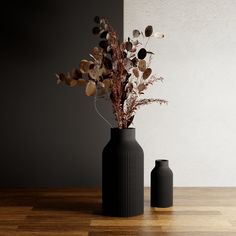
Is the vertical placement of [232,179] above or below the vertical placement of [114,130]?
below

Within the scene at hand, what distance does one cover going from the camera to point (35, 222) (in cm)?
291

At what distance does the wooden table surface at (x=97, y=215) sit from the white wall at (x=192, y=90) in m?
0.27

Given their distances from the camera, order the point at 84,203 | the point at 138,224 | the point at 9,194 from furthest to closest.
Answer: the point at 9,194, the point at 84,203, the point at 138,224

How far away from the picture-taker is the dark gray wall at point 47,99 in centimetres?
386

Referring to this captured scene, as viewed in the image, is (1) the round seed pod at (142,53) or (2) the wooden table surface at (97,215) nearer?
(2) the wooden table surface at (97,215)

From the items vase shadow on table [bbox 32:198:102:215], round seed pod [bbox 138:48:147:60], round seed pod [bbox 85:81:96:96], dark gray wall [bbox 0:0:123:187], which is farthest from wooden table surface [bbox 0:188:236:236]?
round seed pod [bbox 138:48:147:60]

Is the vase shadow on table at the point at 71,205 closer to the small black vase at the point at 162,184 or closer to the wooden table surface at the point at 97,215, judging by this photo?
the wooden table surface at the point at 97,215

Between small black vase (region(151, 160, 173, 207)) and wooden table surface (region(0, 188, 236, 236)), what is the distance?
0.21 feet

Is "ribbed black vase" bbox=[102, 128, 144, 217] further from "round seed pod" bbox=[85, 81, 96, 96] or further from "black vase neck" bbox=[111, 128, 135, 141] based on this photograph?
"round seed pod" bbox=[85, 81, 96, 96]

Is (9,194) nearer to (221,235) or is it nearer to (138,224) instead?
(138,224)

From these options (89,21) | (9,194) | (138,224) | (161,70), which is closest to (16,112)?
(9,194)

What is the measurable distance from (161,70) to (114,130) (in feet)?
3.08

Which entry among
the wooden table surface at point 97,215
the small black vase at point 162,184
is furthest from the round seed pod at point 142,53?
the wooden table surface at point 97,215

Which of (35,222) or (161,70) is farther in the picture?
(161,70)
